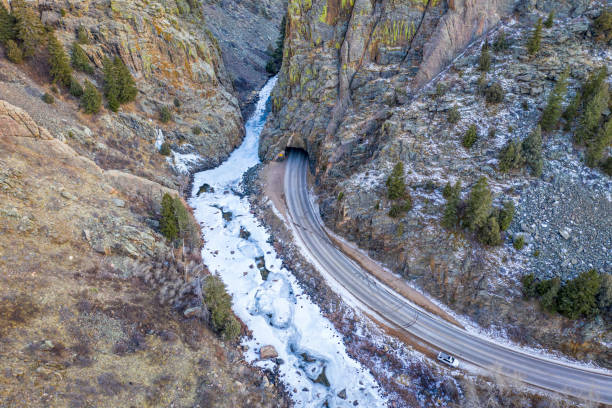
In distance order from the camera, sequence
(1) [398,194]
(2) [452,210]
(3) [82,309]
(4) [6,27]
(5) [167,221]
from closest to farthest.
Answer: (3) [82,309]
(2) [452,210]
(5) [167,221]
(1) [398,194]
(4) [6,27]

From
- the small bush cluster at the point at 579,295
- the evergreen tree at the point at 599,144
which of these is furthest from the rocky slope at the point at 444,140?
the small bush cluster at the point at 579,295

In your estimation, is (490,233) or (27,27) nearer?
(490,233)

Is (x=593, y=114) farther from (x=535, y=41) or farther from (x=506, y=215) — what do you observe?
(x=506, y=215)

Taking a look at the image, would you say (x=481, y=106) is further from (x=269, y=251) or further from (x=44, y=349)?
(x=44, y=349)

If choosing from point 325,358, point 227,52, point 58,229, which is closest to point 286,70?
point 227,52

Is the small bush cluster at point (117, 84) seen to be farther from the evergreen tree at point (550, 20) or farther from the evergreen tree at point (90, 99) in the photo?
the evergreen tree at point (550, 20)

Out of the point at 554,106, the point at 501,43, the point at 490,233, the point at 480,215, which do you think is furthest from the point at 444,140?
the point at 501,43
